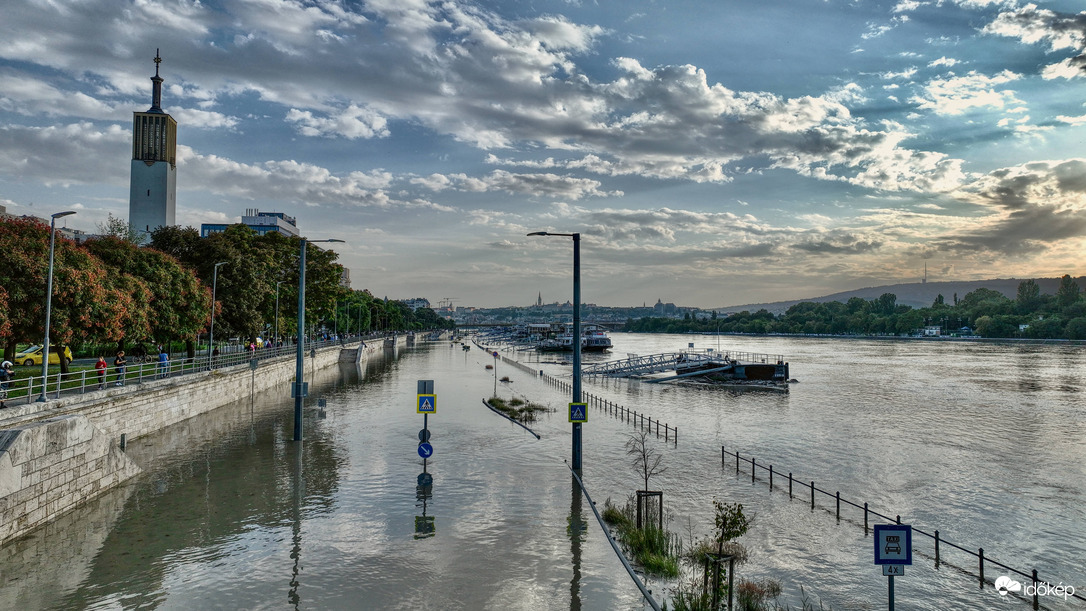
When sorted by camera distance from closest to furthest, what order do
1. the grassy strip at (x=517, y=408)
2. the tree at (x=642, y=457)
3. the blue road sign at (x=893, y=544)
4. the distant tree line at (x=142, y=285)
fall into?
the blue road sign at (x=893, y=544), the tree at (x=642, y=457), the distant tree line at (x=142, y=285), the grassy strip at (x=517, y=408)

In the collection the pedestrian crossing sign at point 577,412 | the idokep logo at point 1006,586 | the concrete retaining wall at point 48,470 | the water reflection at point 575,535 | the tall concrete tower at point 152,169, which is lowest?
the idokep logo at point 1006,586

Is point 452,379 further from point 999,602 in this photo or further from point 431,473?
point 999,602

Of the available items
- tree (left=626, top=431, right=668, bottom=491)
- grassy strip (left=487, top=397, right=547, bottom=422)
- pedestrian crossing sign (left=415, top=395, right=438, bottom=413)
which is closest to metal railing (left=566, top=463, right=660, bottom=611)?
tree (left=626, top=431, right=668, bottom=491)

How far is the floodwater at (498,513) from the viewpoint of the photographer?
45.6 feet

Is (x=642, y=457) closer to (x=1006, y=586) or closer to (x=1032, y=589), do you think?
(x=1006, y=586)

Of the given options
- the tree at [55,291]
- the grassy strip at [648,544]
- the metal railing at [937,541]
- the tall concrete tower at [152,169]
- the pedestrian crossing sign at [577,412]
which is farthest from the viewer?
the tall concrete tower at [152,169]

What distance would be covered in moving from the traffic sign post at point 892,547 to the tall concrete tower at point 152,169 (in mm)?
149068

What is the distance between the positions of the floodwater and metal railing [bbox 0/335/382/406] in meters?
3.54

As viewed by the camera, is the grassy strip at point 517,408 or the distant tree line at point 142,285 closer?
the distant tree line at point 142,285

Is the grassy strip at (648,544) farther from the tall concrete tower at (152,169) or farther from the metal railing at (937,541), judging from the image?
the tall concrete tower at (152,169)

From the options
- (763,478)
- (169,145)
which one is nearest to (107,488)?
(763,478)

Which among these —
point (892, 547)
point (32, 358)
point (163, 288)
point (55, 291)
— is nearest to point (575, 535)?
point (892, 547)

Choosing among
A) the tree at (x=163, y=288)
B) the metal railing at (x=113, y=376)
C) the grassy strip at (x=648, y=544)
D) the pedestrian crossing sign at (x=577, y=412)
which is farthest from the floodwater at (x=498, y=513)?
the tree at (x=163, y=288)

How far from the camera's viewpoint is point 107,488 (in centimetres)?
2111
